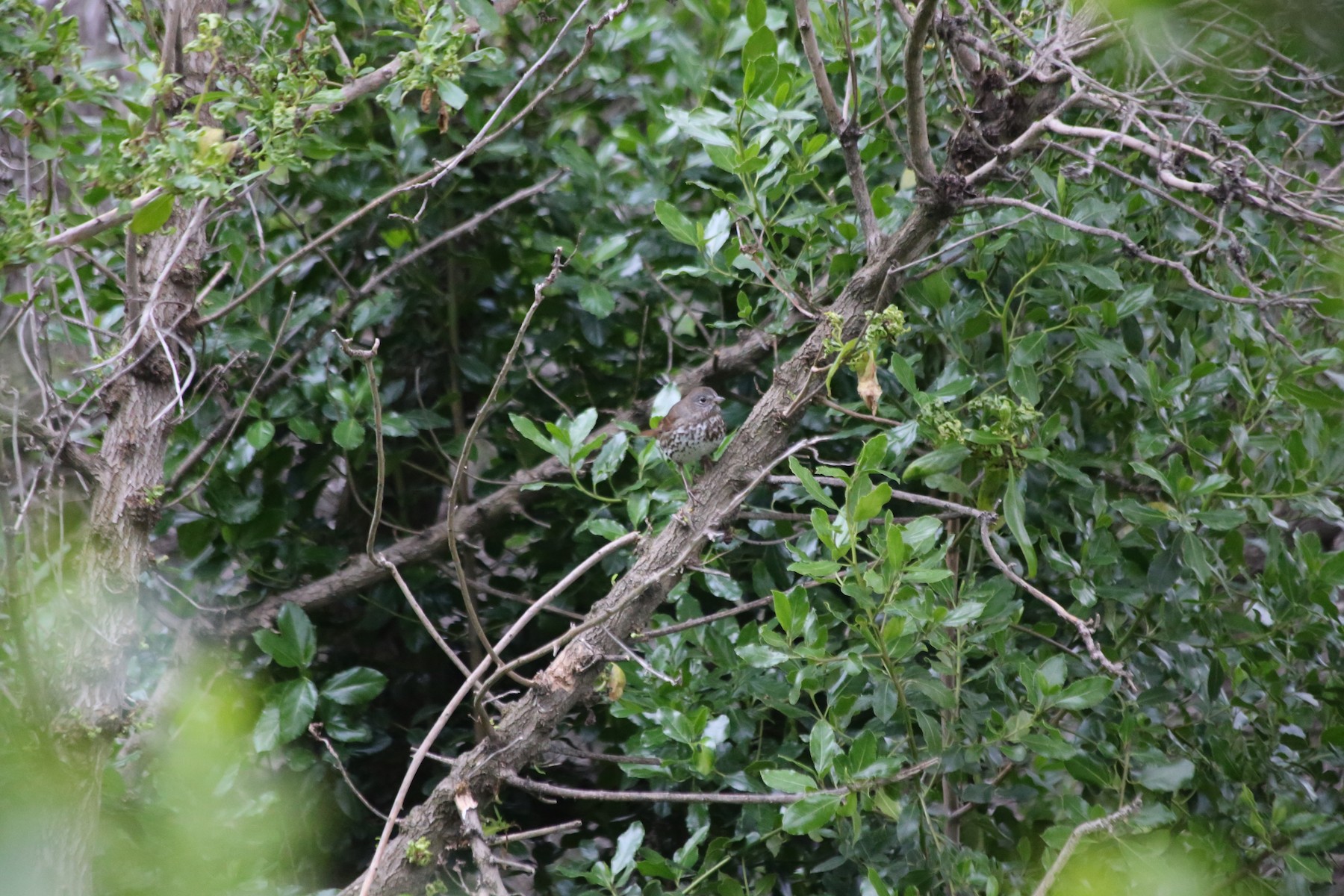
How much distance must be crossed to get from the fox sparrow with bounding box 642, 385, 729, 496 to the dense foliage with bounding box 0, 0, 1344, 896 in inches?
4.6

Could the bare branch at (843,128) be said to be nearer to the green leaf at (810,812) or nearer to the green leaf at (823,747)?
the green leaf at (823,747)

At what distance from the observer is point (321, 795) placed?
2.51 metres

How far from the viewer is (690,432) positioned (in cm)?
242

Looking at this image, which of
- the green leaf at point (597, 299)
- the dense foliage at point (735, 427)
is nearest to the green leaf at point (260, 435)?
the dense foliage at point (735, 427)

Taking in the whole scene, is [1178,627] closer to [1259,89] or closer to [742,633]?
[742,633]

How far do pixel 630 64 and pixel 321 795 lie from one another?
202cm

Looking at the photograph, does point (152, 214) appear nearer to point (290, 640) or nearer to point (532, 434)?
point (532, 434)

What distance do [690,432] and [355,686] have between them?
940mm

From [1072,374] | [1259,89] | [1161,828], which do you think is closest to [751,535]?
[1072,374]

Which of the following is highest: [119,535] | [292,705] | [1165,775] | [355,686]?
[119,535]

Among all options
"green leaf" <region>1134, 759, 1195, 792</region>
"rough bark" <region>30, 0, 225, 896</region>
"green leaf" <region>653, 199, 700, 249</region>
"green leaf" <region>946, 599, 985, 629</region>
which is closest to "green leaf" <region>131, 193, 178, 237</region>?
"rough bark" <region>30, 0, 225, 896</region>

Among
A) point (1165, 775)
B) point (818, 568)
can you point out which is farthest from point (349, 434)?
point (1165, 775)

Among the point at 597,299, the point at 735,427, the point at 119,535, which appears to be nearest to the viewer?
the point at 119,535

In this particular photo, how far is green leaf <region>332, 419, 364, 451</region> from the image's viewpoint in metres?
2.35
